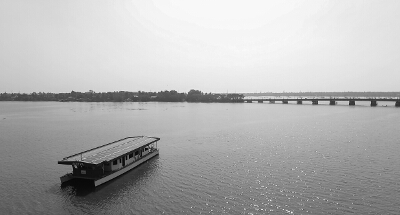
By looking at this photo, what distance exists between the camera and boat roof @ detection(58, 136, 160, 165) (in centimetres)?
3222

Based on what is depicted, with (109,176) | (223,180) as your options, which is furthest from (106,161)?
(223,180)

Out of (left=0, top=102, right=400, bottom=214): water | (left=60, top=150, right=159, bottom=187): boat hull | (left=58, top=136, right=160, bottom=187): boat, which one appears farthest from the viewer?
(left=58, top=136, right=160, bottom=187): boat

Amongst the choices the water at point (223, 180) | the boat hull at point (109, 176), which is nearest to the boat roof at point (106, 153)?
the boat hull at point (109, 176)

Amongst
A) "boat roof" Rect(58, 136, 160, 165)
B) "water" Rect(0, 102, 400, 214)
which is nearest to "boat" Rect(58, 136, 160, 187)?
"boat roof" Rect(58, 136, 160, 165)

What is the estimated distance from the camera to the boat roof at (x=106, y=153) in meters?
32.2

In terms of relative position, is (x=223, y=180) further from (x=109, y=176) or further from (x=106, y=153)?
(x=106, y=153)

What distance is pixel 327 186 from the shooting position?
3044 cm

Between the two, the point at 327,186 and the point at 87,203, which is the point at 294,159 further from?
the point at 87,203

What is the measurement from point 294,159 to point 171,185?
22.2 m

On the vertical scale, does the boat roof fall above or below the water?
above

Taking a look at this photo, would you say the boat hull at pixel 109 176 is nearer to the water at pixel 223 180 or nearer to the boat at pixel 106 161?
the boat at pixel 106 161

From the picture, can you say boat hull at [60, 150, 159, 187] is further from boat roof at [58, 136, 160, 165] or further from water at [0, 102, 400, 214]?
boat roof at [58, 136, 160, 165]

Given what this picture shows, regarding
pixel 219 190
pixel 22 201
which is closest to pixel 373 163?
pixel 219 190

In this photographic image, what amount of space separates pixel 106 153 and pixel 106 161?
4433 millimetres
